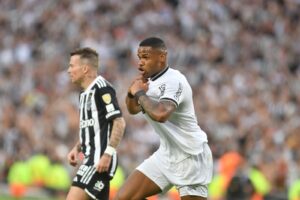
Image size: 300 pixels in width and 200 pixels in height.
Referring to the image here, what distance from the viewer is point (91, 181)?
10.3m

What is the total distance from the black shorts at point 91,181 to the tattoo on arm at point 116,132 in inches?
13.1

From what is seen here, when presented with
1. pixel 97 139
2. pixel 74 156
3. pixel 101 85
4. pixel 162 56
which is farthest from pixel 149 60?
pixel 74 156

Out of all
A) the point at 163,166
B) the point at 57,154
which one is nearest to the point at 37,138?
the point at 57,154

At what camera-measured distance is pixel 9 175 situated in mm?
20359

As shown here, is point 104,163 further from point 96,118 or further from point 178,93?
point 178,93

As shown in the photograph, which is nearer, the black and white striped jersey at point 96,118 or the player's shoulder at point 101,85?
the black and white striped jersey at point 96,118

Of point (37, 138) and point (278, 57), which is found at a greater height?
point (278, 57)

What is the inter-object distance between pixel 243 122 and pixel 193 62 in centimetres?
250

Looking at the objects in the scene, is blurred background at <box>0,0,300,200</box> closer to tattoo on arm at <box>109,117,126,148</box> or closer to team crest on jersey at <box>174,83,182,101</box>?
tattoo on arm at <box>109,117,126,148</box>

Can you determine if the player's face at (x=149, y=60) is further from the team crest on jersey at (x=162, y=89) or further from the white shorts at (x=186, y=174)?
the white shorts at (x=186, y=174)

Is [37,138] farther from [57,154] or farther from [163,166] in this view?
[163,166]

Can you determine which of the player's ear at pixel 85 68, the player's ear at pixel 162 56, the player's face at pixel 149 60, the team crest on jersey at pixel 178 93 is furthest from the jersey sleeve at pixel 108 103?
the team crest on jersey at pixel 178 93

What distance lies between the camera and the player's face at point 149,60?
9492 millimetres

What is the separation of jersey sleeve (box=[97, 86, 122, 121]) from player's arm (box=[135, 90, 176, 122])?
1.11 m
